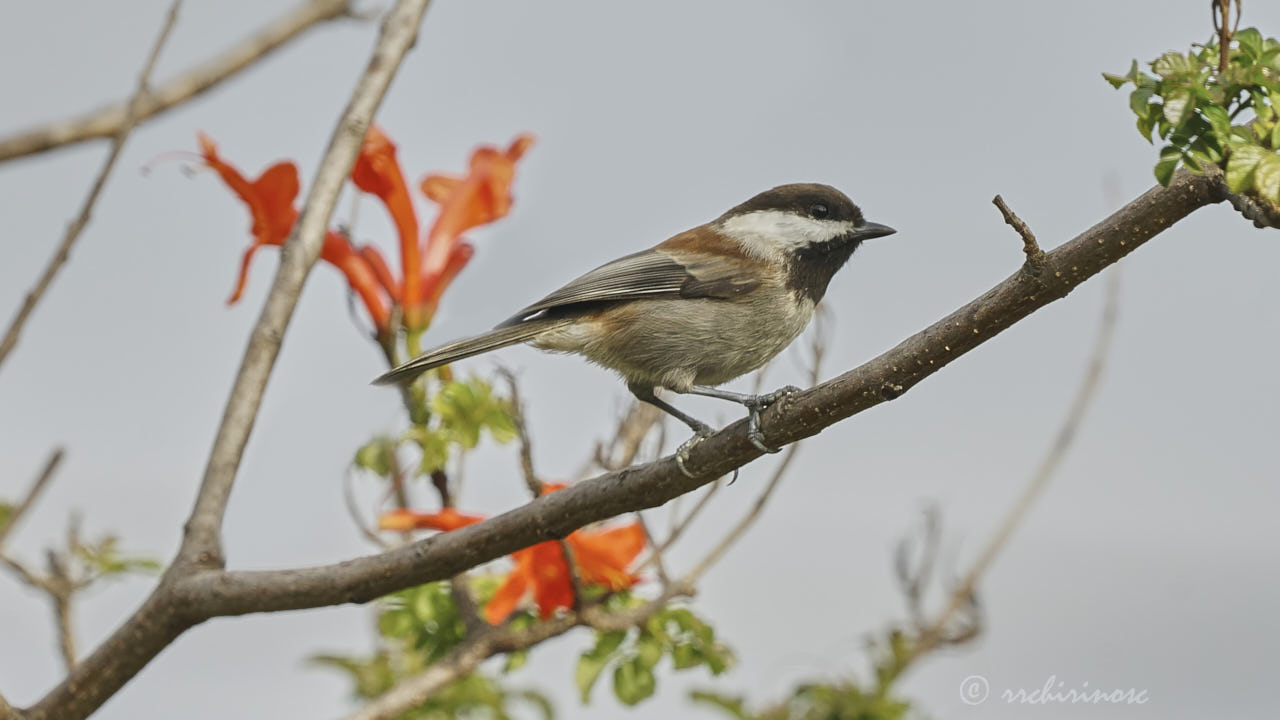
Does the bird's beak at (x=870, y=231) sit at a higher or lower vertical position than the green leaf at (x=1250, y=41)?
higher

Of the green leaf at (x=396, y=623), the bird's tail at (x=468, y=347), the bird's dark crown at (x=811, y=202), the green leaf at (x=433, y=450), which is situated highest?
the bird's dark crown at (x=811, y=202)

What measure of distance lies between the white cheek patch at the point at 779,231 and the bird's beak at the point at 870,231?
0.13ft

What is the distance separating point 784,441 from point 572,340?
1895mm

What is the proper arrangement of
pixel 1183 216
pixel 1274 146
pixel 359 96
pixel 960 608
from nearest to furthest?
1. pixel 1274 146
2. pixel 1183 216
3. pixel 359 96
4. pixel 960 608

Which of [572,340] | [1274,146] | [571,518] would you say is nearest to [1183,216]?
[1274,146]

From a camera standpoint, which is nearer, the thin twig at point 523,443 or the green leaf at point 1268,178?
the green leaf at point 1268,178

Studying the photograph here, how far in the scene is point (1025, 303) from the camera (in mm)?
2367

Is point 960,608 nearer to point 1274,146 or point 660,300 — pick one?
point 660,300

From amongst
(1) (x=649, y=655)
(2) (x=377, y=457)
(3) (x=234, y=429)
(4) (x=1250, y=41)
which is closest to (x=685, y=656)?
(1) (x=649, y=655)

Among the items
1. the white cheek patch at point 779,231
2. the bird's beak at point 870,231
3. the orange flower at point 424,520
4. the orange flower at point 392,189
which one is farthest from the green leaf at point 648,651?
the bird's beak at point 870,231

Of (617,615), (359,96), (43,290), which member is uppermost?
(359,96)

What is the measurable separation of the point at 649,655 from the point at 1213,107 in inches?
80.3

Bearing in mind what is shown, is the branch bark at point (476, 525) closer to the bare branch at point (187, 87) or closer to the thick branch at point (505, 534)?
the thick branch at point (505, 534)

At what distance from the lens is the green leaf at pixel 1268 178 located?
1883 millimetres
